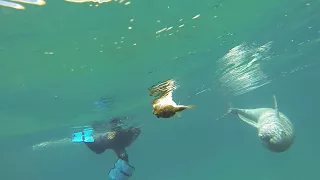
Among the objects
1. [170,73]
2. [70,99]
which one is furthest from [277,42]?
[70,99]

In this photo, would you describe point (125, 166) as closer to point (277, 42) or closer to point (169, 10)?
point (169, 10)

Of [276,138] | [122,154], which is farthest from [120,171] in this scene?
[276,138]

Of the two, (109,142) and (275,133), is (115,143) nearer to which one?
(109,142)

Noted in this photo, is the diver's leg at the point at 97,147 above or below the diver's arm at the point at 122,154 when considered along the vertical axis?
above

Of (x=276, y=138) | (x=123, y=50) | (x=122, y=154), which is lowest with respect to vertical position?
(x=276, y=138)

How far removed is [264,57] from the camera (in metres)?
23.8

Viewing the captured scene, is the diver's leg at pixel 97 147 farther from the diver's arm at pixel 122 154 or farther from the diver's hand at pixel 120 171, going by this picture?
the diver's hand at pixel 120 171

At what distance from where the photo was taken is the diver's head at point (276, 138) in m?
14.4

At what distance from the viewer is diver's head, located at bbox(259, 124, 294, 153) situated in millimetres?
14422

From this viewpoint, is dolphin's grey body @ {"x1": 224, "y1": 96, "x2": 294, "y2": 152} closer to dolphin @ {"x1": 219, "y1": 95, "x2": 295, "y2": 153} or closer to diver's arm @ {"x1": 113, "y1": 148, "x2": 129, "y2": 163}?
dolphin @ {"x1": 219, "y1": 95, "x2": 295, "y2": 153}

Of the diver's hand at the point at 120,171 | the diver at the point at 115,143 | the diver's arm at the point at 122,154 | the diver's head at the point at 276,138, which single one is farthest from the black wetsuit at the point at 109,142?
the diver's head at the point at 276,138

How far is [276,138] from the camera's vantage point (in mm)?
14445

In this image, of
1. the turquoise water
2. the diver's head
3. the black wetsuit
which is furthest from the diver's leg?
the diver's head

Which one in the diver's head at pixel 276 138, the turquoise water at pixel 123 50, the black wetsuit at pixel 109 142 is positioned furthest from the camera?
the black wetsuit at pixel 109 142
